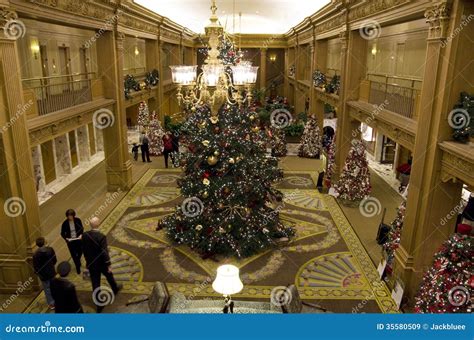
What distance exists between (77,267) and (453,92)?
7636 mm

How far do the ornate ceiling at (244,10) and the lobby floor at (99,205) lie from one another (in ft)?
22.8

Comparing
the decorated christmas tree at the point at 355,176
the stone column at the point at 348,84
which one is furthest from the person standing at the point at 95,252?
the stone column at the point at 348,84

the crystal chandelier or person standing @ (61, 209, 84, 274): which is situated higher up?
the crystal chandelier

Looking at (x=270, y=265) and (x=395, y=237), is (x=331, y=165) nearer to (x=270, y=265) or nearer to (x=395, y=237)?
(x=395, y=237)

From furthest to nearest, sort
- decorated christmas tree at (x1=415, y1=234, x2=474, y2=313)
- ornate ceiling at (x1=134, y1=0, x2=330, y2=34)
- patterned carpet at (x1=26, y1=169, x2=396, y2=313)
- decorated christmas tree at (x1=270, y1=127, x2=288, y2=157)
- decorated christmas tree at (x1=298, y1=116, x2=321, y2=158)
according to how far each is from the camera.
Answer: decorated christmas tree at (x1=270, y1=127, x2=288, y2=157)
decorated christmas tree at (x1=298, y1=116, x2=321, y2=158)
ornate ceiling at (x1=134, y1=0, x2=330, y2=34)
patterned carpet at (x1=26, y1=169, x2=396, y2=313)
decorated christmas tree at (x1=415, y1=234, x2=474, y2=313)

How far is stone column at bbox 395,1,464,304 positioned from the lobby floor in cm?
160

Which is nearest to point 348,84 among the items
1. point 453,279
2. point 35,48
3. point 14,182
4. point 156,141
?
point 453,279

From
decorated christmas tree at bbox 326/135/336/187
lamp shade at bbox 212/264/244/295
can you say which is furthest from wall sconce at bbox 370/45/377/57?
lamp shade at bbox 212/264/244/295

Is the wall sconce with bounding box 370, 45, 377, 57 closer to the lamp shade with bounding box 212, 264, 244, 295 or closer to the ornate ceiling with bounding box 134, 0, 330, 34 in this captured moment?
the ornate ceiling with bounding box 134, 0, 330, 34

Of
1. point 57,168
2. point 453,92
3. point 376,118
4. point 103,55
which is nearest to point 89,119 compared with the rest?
point 103,55

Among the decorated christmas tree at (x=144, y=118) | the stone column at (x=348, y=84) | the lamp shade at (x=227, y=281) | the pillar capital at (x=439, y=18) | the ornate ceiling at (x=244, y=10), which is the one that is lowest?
the lamp shade at (x=227, y=281)

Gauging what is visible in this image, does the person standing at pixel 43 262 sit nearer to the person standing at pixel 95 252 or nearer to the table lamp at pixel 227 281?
the person standing at pixel 95 252

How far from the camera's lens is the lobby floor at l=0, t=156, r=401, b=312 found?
9.17m

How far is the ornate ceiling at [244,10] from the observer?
650 inches
